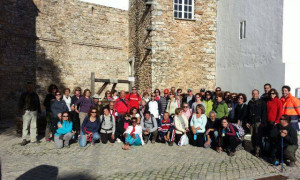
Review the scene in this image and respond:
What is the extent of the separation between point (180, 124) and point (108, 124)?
7.29ft

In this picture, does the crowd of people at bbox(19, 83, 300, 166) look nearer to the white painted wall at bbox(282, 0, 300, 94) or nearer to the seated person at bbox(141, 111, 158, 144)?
the seated person at bbox(141, 111, 158, 144)

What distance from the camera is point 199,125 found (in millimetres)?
7641

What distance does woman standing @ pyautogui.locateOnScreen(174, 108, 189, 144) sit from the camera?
25.5 ft

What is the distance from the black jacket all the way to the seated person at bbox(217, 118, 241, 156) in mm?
565

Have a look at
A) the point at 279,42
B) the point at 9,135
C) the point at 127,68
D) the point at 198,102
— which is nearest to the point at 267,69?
the point at 279,42

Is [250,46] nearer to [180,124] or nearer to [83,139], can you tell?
[180,124]

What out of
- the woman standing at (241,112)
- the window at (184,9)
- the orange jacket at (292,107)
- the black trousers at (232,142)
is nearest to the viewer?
the orange jacket at (292,107)

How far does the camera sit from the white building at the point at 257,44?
28.7ft

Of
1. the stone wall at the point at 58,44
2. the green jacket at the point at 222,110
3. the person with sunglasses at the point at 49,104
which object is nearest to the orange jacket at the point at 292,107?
the green jacket at the point at 222,110

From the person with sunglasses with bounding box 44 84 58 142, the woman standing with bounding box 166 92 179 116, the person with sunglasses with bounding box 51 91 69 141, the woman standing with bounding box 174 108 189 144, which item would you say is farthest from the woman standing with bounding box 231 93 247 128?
the person with sunglasses with bounding box 44 84 58 142

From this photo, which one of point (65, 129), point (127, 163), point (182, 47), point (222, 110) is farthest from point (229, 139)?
point (182, 47)

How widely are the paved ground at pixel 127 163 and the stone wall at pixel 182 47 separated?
525 cm

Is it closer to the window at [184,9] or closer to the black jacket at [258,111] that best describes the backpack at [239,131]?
the black jacket at [258,111]

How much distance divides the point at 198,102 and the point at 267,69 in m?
3.26
